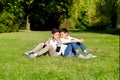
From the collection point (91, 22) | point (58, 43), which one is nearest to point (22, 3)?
point (91, 22)

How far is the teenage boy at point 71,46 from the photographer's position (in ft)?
42.9

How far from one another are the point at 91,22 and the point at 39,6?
8706 millimetres

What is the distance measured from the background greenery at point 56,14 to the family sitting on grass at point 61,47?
25.2m

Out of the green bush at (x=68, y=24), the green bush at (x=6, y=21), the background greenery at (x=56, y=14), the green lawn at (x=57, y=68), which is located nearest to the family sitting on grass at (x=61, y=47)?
the green lawn at (x=57, y=68)

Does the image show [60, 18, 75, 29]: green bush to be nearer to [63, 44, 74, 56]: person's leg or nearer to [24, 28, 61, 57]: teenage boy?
[24, 28, 61, 57]: teenage boy

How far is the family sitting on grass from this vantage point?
1315 centimetres

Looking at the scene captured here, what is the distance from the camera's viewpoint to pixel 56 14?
47125 mm

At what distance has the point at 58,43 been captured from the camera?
13578 millimetres

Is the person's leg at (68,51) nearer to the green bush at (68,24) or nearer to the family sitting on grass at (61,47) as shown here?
the family sitting on grass at (61,47)

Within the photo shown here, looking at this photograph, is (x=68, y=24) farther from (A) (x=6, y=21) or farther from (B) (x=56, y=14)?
(A) (x=6, y=21)

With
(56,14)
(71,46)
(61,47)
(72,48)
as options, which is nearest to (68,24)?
(56,14)

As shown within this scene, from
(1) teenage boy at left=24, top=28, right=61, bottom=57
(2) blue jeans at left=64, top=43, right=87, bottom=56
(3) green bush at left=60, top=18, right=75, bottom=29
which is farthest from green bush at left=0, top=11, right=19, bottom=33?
(2) blue jeans at left=64, top=43, right=87, bottom=56

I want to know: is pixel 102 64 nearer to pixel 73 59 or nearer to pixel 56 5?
pixel 73 59

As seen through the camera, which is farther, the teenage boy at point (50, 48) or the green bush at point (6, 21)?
the green bush at point (6, 21)
